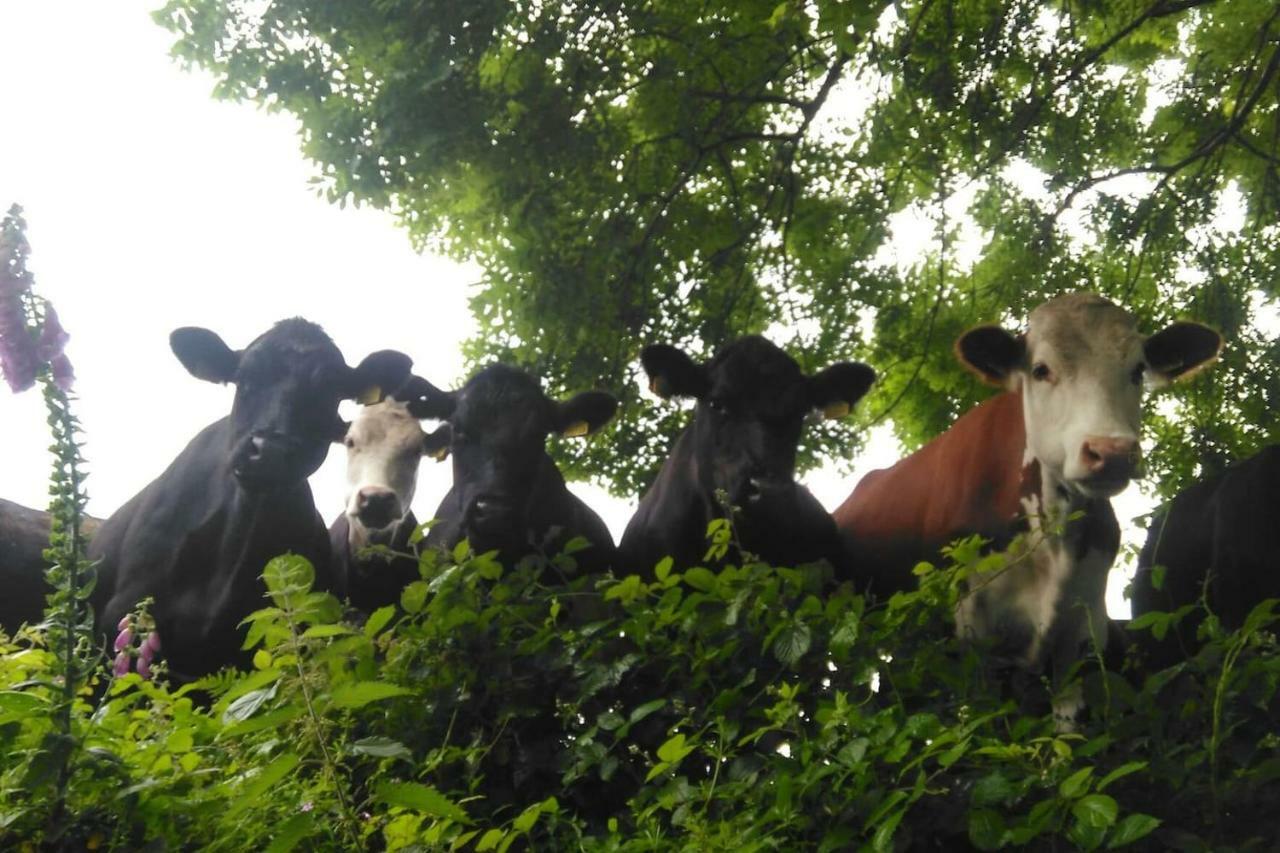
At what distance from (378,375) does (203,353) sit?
0.74 metres

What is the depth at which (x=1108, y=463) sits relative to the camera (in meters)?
5.26

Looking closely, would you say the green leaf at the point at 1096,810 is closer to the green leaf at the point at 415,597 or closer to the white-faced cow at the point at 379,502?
the green leaf at the point at 415,597

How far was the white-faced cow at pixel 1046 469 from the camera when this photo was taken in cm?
557

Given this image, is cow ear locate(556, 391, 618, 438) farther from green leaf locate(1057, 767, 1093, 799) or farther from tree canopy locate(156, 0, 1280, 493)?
green leaf locate(1057, 767, 1093, 799)

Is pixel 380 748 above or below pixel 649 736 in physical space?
below

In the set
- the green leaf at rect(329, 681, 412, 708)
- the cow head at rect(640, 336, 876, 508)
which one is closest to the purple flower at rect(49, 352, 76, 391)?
the green leaf at rect(329, 681, 412, 708)

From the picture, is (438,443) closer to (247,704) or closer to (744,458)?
(744,458)

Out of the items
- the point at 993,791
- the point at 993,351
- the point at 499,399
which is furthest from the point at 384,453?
the point at 993,791

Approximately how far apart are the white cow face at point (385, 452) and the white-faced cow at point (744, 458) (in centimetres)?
139

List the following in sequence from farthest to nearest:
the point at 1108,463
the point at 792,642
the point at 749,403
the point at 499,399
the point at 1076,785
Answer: the point at 499,399 → the point at 749,403 → the point at 1108,463 → the point at 792,642 → the point at 1076,785

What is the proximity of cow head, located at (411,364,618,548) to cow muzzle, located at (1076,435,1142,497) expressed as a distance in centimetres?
220

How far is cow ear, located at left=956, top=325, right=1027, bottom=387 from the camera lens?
6234mm

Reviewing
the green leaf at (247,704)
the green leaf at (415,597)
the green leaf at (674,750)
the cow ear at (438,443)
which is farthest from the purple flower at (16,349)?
the cow ear at (438,443)

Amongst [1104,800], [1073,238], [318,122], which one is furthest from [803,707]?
[1073,238]
